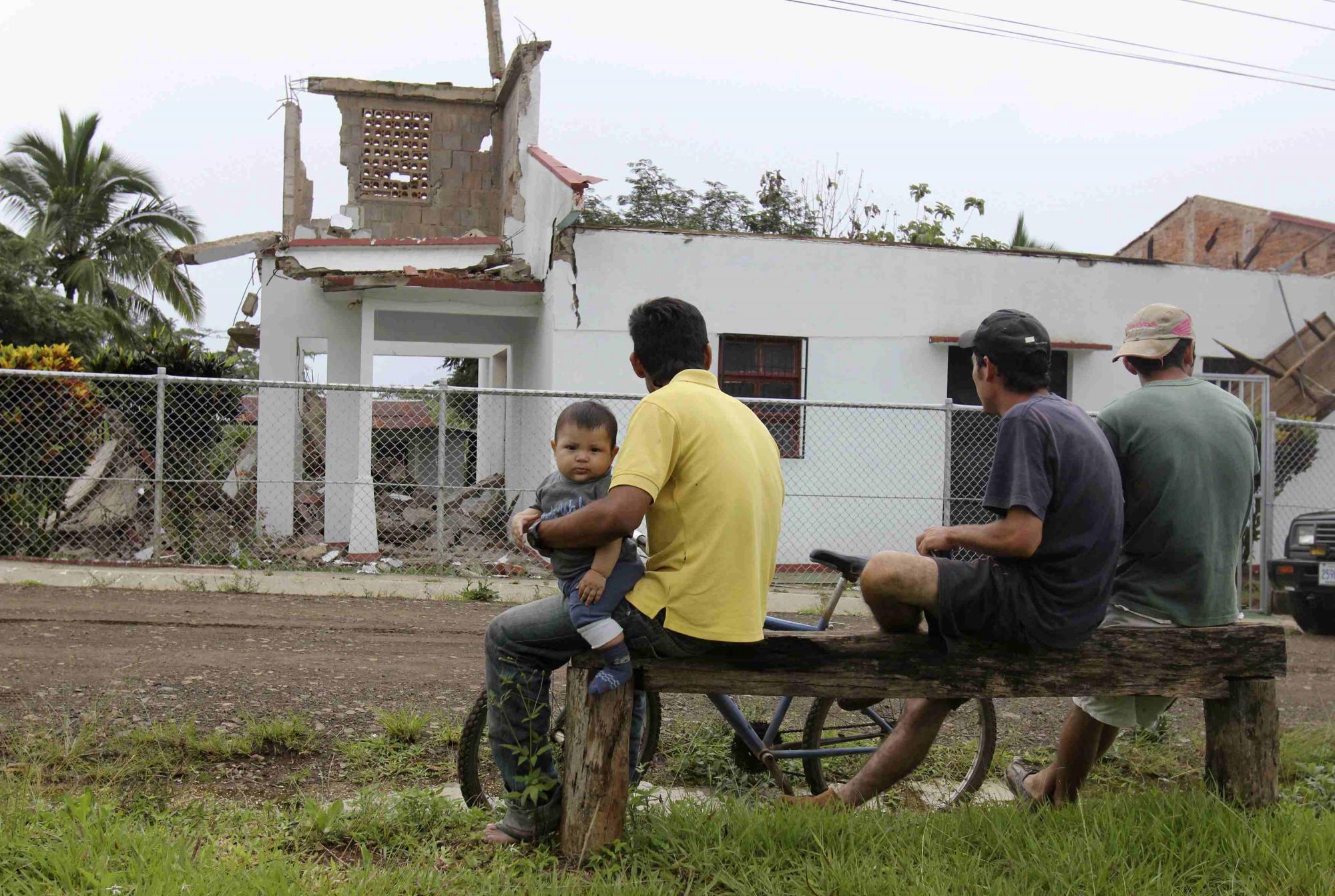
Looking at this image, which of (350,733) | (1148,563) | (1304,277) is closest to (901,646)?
(1148,563)

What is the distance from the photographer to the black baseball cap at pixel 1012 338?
3393 mm

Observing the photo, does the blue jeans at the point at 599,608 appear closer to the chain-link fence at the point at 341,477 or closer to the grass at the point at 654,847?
the grass at the point at 654,847

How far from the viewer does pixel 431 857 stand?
3152 mm

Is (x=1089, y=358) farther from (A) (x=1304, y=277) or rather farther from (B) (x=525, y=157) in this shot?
(B) (x=525, y=157)

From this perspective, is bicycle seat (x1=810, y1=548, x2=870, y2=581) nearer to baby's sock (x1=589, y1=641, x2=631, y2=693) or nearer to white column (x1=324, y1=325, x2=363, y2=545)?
baby's sock (x1=589, y1=641, x2=631, y2=693)

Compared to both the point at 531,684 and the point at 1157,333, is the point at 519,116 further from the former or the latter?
the point at 531,684

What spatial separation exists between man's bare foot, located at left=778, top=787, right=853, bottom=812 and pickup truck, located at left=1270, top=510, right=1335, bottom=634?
8031 millimetres

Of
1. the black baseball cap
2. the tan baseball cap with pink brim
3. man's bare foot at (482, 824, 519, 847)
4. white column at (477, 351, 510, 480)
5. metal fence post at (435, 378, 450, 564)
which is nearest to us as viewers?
man's bare foot at (482, 824, 519, 847)

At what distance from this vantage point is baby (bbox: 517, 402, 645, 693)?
10.1ft

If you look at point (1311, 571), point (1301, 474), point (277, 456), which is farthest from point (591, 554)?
point (1301, 474)

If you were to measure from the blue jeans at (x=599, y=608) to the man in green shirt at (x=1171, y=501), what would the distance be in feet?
5.88

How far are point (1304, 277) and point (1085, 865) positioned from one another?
14057 millimetres

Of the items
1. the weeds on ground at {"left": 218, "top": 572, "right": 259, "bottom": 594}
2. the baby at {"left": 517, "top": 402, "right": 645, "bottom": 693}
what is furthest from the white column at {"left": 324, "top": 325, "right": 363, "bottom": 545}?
the baby at {"left": 517, "top": 402, "right": 645, "bottom": 693}

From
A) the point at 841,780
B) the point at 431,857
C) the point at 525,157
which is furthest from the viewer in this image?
the point at 525,157
